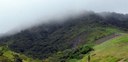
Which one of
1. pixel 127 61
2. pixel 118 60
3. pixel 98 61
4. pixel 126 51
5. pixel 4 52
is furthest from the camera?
pixel 4 52

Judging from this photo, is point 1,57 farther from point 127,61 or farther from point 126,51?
point 127,61

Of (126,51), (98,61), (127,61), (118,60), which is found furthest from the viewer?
(98,61)

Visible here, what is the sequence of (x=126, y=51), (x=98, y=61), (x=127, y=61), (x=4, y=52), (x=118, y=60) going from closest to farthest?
(x=127, y=61) < (x=118, y=60) < (x=126, y=51) < (x=98, y=61) < (x=4, y=52)

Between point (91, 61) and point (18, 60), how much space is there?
61686 millimetres

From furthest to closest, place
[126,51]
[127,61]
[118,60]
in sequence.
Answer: [126,51], [118,60], [127,61]

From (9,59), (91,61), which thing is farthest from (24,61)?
(91,61)

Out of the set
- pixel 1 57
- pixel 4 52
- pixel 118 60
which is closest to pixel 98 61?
pixel 118 60

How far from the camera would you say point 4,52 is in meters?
194

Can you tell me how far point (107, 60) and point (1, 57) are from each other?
66915 mm

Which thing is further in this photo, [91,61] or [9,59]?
[9,59]

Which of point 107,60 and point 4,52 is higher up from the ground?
point 4,52

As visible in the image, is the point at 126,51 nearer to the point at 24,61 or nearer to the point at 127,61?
the point at 127,61

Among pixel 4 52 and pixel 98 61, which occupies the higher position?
pixel 4 52

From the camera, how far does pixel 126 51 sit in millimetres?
128875
